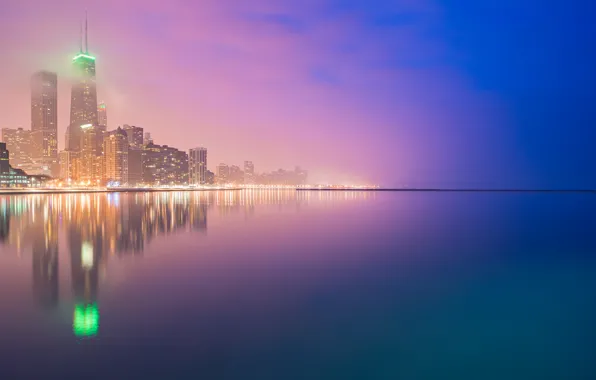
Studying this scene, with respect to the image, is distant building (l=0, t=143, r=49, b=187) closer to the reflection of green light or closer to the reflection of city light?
the reflection of city light

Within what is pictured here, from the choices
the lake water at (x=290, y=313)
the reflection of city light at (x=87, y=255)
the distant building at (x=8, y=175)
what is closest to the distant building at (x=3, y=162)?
the distant building at (x=8, y=175)

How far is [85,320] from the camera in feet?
28.6

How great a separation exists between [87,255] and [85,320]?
867 centimetres

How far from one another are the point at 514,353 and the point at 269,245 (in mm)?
14879

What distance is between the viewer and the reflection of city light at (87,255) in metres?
14.4

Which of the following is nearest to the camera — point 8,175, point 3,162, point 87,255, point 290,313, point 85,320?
point 85,320

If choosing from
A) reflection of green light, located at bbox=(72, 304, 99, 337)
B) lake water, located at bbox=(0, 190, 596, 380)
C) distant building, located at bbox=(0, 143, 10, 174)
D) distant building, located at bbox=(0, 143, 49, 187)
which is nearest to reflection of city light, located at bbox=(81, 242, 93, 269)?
lake water, located at bbox=(0, 190, 596, 380)

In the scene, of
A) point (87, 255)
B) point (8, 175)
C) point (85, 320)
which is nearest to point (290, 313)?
point (85, 320)

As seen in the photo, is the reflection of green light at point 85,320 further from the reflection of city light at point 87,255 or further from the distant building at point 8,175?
the distant building at point 8,175

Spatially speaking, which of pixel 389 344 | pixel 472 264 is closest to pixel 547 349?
pixel 389 344

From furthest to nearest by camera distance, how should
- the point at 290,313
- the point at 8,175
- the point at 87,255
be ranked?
the point at 8,175, the point at 87,255, the point at 290,313

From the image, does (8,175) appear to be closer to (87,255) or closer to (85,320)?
(87,255)

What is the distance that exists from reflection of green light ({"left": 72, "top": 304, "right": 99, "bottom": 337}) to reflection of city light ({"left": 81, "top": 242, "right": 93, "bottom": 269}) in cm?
517

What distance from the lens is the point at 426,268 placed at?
1544cm
